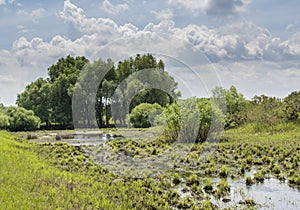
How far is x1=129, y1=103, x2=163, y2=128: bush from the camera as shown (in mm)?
32125

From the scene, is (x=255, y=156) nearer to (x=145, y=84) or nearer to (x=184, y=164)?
(x=184, y=164)

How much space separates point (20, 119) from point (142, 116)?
17060 mm

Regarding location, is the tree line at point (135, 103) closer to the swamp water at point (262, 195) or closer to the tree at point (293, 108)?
the tree at point (293, 108)

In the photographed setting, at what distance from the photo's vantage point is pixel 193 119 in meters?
20.5

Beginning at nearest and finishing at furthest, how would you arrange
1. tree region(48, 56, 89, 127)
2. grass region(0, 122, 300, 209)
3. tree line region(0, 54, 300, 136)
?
grass region(0, 122, 300, 209), tree line region(0, 54, 300, 136), tree region(48, 56, 89, 127)

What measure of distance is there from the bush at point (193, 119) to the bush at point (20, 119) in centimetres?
2607

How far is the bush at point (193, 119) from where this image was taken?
20688 mm

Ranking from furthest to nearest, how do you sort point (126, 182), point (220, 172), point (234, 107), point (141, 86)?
point (234, 107)
point (141, 86)
point (220, 172)
point (126, 182)


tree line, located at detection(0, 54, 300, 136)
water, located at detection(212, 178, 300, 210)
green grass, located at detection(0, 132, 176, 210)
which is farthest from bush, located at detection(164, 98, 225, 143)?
water, located at detection(212, 178, 300, 210)

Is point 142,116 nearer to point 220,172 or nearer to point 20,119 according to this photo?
point 20,119

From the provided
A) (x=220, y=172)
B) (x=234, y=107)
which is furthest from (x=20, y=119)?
(x=220, y=172)

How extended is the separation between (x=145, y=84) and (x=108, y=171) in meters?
10.7

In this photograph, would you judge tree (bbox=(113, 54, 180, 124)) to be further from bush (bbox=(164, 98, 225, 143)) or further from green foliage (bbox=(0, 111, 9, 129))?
green foliage (bbox=(0, 111, 9, 129))

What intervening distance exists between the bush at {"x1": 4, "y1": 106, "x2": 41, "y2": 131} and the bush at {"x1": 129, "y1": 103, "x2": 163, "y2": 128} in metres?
16.1
